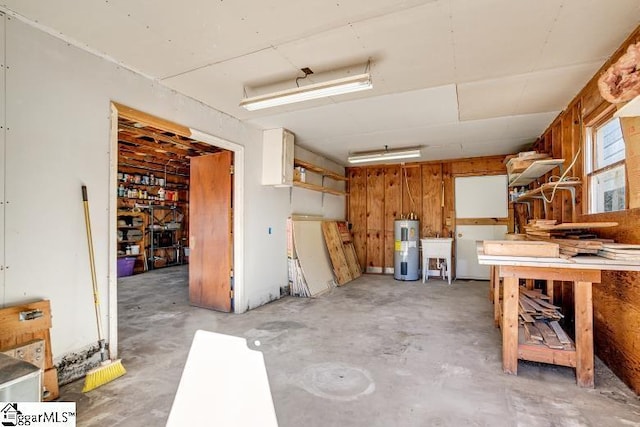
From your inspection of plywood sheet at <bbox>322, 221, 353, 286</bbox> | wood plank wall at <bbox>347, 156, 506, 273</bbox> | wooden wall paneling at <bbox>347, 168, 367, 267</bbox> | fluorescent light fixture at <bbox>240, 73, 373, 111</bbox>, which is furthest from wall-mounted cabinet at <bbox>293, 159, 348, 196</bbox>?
fluorescent light fixture at <bbox>240, 73, 373, 111</bbox>

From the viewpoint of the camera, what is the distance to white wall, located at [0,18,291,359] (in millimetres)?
2172

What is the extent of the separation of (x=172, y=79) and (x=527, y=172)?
4.71 m

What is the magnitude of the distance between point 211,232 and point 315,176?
269 cm

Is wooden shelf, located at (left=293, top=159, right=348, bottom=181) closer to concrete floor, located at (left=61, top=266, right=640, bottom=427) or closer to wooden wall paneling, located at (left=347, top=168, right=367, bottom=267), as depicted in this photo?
wooden wall paneling, located at (left=347, top=168, right=367, bottom=267)

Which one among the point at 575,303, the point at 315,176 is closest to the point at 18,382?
the point at 575,303

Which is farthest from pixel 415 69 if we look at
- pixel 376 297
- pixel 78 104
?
pixel 376 297

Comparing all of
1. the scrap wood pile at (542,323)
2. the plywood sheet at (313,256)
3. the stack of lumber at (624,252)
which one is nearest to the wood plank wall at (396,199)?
the plywood sheet at (313,256)

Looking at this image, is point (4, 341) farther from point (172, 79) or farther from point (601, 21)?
point (601, 21)

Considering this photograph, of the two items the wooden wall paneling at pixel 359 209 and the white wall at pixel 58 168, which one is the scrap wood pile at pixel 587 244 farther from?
the wooden wall paneling at pixel 359 209

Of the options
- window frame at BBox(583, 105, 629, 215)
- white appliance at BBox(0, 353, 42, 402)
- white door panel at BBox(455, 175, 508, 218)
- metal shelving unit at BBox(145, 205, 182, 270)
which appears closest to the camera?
white appliance at BBox(0, 353, 42, 402)

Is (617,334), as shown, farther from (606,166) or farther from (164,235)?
(164,235)

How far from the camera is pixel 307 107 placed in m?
3.94

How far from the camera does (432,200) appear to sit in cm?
727

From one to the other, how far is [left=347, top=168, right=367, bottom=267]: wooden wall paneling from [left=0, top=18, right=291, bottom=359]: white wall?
5516mm
